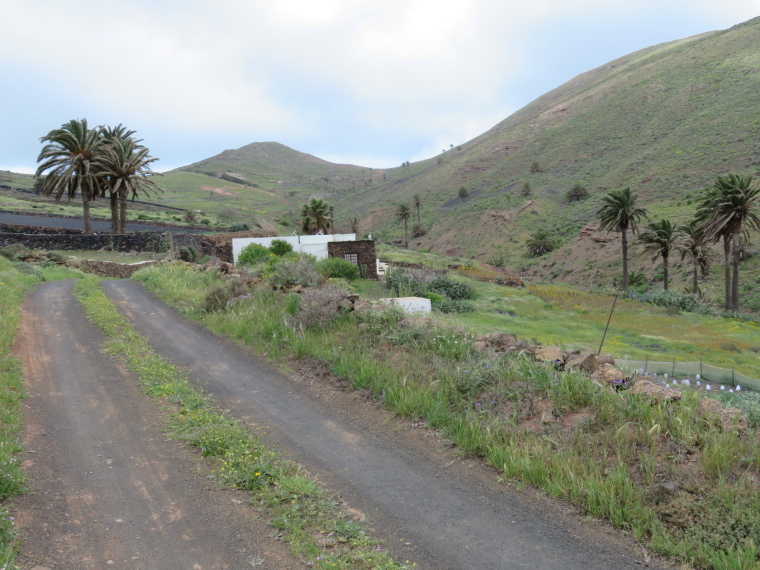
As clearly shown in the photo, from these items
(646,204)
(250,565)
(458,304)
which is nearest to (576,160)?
(646,204)

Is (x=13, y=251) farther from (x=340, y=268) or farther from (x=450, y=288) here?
(x=450, y=288)

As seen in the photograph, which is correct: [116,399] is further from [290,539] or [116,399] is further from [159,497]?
[290,539]

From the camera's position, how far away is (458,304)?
2798cm

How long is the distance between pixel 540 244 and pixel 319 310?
177ft

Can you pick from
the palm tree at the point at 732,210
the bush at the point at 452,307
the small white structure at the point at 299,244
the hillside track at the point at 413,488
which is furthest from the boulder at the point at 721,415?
the palm tree at the point at 732,210

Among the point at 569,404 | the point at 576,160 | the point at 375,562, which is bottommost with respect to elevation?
the point at 375,562

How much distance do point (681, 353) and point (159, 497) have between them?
878 inches

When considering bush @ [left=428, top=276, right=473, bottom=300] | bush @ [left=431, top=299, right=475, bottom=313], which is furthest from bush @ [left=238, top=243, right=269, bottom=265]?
bush @ [left=431, top=299, right=475, bottom=313]

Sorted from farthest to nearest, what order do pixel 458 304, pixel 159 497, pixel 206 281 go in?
pixel 458 304 → pixel 206 281 → pixel 159 497

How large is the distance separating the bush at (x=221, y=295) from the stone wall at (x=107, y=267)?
17.7 metres

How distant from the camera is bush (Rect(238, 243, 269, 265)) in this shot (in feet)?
107

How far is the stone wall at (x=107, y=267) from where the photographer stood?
2886 centimetres

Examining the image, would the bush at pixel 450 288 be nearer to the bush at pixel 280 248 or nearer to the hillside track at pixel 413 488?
the bush at pixel 280 248

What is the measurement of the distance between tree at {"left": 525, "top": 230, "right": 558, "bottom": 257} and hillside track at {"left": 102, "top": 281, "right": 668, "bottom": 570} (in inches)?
2202
